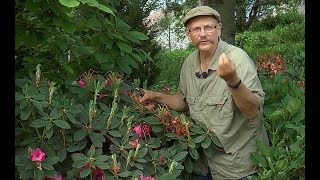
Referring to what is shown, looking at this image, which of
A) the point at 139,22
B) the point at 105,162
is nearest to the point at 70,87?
the point at 105,162

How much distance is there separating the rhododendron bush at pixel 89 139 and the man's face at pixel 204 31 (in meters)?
0.48

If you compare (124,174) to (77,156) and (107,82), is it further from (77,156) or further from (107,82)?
(107,82)

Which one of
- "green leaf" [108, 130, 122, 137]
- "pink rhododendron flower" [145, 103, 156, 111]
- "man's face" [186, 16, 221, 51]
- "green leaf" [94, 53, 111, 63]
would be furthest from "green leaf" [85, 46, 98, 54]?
"green leaf" [108, 130, 122, 137]

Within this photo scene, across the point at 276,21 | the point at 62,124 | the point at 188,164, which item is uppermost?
the point at 62,124

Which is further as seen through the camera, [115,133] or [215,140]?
[215,140]

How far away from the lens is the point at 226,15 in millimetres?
6758

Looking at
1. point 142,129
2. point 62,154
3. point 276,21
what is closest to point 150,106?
point 142,129

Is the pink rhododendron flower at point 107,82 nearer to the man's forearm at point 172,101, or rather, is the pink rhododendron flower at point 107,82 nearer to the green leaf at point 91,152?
the man's forearm at point 172,101

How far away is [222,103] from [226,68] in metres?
0.51

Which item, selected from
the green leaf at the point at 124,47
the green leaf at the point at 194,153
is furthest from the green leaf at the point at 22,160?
the green leaf at the point at 124,47

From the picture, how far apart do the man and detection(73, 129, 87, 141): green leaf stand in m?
0.65

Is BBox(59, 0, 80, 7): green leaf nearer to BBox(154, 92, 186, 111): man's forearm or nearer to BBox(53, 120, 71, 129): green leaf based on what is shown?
BBox(53, 120, 71, 129): green leaf
